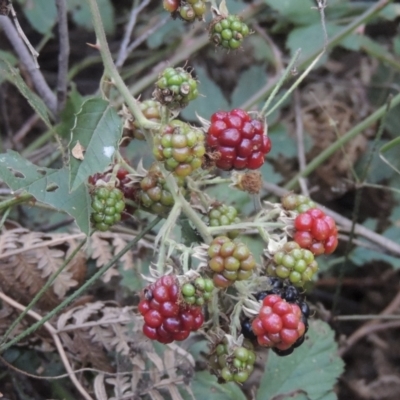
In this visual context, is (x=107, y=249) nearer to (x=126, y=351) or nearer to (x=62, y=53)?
(x=126, y=351)

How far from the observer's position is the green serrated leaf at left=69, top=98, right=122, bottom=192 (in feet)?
4.85

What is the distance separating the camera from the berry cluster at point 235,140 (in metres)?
1.49

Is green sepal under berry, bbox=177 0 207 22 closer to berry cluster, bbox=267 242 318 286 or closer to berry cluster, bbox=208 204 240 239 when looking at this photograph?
berry cluster, bbox=208 204 240 239

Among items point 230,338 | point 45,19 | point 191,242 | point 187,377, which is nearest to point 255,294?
point 230,338

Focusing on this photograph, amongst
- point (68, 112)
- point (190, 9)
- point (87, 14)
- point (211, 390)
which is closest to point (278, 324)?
point (211, 390)

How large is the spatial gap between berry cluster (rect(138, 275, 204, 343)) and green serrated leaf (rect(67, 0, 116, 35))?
7.15ft

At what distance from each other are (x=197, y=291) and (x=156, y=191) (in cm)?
33

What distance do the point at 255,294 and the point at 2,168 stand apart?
733 millimetres

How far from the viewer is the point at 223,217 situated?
1.59 meters

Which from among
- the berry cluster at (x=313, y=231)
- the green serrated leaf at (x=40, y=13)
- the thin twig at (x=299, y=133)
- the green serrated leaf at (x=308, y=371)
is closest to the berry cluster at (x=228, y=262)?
the berry cluster at (x=313, y=231)

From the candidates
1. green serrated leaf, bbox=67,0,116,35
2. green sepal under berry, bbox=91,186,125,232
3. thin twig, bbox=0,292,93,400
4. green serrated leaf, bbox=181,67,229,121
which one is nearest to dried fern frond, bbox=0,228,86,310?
thin twig, bbox=0,292,93,400

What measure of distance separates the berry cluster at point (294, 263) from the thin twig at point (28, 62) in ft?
3.83

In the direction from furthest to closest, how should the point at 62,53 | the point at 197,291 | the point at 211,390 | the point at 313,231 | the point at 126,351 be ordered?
the point at 62,53, the point at 211,390, the point at 126,351, the point at 313,231, the point at 197,291

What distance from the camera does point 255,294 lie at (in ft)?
5.03
